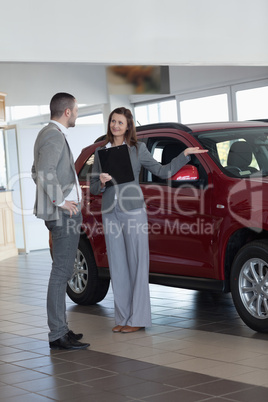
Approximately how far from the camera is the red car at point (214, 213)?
5.39 metres

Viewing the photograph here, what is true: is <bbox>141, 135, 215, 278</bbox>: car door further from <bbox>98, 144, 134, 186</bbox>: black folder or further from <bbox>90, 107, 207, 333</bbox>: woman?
<bbox>98, 144, 134, 186</bbox>: black folder

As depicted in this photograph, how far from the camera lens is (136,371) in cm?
454

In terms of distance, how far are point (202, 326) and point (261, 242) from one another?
102cm

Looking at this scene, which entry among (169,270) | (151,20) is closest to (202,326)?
(169,270)

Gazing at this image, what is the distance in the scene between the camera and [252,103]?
40.2 ft

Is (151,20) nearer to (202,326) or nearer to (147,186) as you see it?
(147,186)

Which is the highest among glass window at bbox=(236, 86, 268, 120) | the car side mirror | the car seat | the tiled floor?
glass window at bbox=(236, 86, 268, 120)

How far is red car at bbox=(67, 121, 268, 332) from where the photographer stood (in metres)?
5.39

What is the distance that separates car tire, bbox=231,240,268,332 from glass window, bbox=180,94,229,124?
7782mm

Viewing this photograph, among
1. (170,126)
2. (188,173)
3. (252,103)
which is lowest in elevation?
(188,173)

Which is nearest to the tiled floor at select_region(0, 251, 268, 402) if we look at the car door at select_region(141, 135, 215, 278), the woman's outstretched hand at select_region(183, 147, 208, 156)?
the car door at select_region(141, 135, 215, 278)

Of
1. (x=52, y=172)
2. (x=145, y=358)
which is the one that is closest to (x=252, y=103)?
(x=52, y=172)

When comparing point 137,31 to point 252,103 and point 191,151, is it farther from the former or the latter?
point 252,103

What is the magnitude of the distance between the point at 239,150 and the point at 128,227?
116cm
